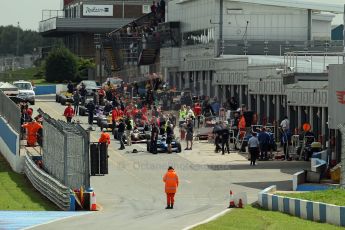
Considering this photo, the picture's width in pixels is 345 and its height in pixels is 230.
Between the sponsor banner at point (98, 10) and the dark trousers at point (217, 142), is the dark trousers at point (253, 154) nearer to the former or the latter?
the dark trousers at point (217, 142)

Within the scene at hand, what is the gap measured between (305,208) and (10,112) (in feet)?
78.2

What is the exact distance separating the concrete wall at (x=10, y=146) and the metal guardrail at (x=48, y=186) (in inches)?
57.2

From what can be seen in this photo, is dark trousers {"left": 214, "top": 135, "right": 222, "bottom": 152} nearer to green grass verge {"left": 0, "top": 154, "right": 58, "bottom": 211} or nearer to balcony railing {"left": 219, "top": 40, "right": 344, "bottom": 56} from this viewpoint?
green grass verge {"left": 0, "top": 154, "right": 58, "bottom": 211}

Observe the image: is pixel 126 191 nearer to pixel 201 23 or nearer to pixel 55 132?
pixel 55 132

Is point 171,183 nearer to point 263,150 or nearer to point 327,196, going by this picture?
point 327,196

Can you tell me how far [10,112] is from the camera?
49.5 metres

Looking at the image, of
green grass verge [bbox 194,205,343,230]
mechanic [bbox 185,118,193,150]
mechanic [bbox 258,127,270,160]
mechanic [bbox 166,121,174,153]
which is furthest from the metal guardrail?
mechanic [bbox 258,127,270,160]

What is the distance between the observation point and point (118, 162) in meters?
43.6

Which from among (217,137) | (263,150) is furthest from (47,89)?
(263,150)

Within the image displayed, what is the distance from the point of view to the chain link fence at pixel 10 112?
46.1 meters

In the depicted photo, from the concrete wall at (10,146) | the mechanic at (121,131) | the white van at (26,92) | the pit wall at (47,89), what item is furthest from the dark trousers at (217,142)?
the pit wall at (47,89)

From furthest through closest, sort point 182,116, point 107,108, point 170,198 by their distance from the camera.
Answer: point 107,108, point 182,116, point 170,198

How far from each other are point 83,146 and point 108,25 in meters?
81.2

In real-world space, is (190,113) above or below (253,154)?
above
